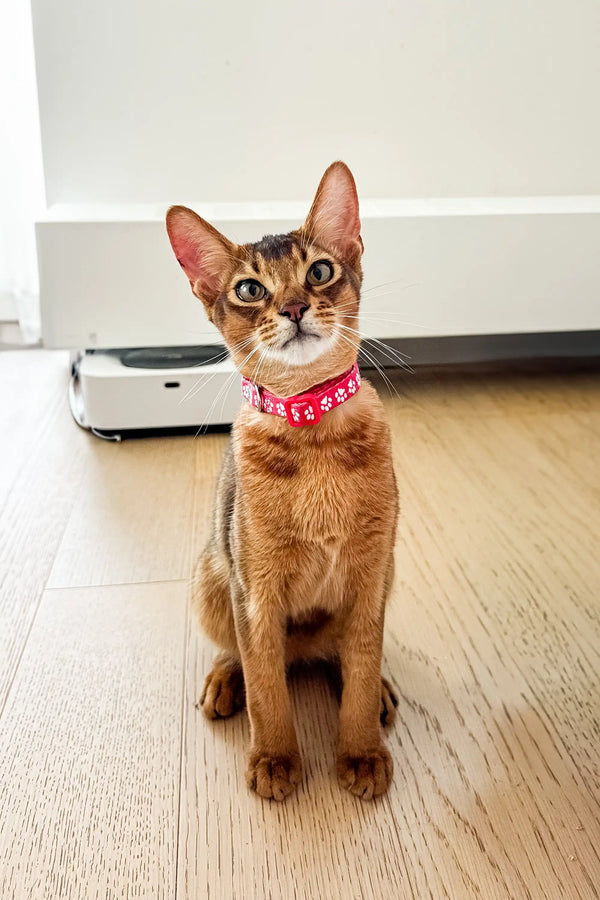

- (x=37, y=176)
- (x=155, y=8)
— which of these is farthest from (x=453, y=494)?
(x=37, y=176)

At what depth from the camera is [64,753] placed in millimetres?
967

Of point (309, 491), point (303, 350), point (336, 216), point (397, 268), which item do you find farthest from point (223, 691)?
point (397, 268)

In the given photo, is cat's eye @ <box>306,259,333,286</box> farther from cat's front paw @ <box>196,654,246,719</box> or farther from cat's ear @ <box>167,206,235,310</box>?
cat's front paw @ <box>196,654,246,719</box>

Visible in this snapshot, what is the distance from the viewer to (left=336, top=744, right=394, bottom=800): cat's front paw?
0.89 m

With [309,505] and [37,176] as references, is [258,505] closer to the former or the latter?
[309,505]

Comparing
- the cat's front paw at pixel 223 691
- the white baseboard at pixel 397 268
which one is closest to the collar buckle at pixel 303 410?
the cat's front paw at pixel 223 691

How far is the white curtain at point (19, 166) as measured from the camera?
6.66 ft

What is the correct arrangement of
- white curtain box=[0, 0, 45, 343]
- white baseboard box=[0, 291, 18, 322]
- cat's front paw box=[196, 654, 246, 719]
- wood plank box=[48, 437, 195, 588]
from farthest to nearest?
1. white baseboard box=[0, 291, 18, 322]
2. white curtain box=[0, 0, 45, 343]
3. wood plank box=[48, 437, 195, 588]
4. cat's front paw box=[196, 654, 246, 719]

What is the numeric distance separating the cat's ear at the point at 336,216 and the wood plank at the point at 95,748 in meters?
0.63

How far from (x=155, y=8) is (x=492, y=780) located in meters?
1.66

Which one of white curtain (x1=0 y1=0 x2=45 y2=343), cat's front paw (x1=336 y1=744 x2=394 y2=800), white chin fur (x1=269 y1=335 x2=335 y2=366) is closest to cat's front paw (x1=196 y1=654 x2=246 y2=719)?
cat's front paw (x1=336 y1=744 x2=394 y2=800)

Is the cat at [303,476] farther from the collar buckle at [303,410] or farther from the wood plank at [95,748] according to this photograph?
the wood plank at [95,748]

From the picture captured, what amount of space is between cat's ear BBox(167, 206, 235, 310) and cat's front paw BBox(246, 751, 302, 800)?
55 centimetres

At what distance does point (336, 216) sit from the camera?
90cm
